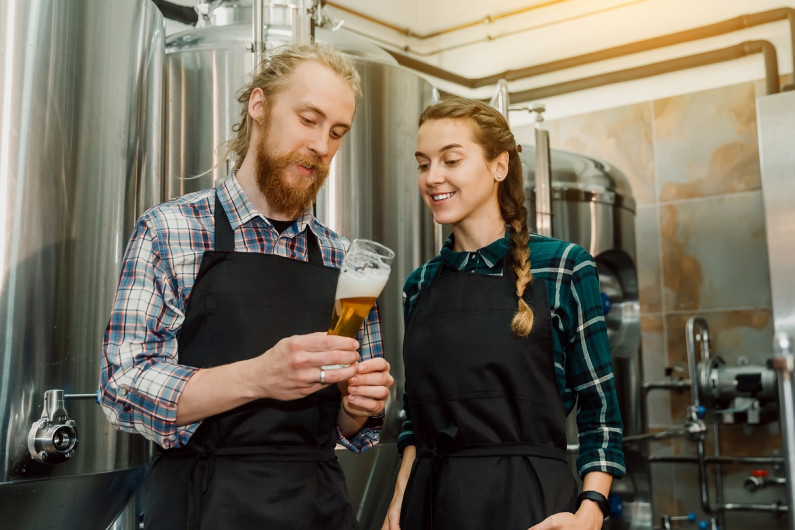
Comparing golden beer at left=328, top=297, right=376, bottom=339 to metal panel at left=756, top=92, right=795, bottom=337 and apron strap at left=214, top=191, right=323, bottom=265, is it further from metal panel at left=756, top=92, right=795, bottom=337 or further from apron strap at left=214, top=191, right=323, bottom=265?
metal panel at left=756, top=92, right=795, bottom=337

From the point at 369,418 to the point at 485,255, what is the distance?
450 mm

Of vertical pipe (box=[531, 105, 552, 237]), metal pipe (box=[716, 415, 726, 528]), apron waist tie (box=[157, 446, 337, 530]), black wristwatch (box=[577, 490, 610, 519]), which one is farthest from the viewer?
metal pipe (box=[716, 415, 726, 528])

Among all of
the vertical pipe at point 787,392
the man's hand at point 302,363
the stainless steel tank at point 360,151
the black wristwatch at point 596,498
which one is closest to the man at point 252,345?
the man's hand at point 302,363

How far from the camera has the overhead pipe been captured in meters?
4.27

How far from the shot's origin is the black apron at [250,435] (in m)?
1.42

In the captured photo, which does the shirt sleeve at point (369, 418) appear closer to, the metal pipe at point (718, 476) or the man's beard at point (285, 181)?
the man's beard at point (285, 181)

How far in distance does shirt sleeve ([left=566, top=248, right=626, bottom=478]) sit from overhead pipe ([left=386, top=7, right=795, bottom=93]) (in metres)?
2.94

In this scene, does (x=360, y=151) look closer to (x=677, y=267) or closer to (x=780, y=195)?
(x=780, y=195)

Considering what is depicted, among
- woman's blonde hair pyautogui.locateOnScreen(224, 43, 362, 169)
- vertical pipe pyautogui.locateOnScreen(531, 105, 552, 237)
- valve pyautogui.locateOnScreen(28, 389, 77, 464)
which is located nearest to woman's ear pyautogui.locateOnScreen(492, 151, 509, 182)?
woman's blonde hair pyautogui.locateOnScreen(224, 43, 362, 169)

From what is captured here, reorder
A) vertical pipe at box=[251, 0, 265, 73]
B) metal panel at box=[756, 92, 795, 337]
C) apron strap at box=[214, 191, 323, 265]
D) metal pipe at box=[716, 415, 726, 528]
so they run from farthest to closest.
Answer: metal pipe at box=[716, 415, 726, 528]
metal panel at box=[756, 92, 795, 337]
vertical pipe at box=[251, 0, 265, 73]
apron strap at box=[214, 191, 323, 265]

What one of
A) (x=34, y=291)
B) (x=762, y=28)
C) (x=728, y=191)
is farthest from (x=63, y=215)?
(x=762, y=28)

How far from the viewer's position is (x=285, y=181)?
5.19 feet

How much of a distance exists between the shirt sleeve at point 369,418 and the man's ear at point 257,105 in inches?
17.8

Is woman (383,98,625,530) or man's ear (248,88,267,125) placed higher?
man's ear (248,88,267,125)
